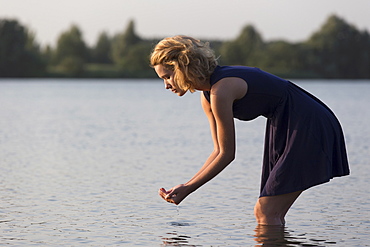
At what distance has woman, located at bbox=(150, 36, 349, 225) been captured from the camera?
201 inches

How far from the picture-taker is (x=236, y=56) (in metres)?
119

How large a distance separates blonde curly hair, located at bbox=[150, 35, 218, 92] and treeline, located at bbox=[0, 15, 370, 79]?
96633mm

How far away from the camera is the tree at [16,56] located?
99.9 m

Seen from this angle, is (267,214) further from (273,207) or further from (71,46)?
(71,46)

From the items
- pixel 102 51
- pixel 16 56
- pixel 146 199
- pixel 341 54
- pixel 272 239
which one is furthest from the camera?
pixel 102 51

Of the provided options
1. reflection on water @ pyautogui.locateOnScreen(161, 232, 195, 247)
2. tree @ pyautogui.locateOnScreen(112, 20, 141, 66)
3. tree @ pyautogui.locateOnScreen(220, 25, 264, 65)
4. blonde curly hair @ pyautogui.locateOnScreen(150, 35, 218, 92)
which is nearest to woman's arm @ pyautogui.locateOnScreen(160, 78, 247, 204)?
blonde curly hair @ pyautogui.locateOnScreen(150, 35, 218, 92)

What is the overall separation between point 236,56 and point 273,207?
11423 centimetres

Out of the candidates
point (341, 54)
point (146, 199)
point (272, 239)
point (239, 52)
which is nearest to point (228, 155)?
point (272, 239)

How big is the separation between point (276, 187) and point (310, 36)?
366ft

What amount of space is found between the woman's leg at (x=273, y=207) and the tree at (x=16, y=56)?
96.2 metres

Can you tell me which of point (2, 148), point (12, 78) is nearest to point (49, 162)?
Answer: point (2, 148)

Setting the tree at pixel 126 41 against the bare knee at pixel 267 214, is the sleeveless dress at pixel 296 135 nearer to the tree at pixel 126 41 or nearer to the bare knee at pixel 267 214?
the bare knee at pixel 267 214

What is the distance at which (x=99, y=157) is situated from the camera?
1394cm

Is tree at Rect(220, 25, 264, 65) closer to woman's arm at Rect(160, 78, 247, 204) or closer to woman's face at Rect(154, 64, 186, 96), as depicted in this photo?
woman's arm at Rect(160, 78, 247, 204)
